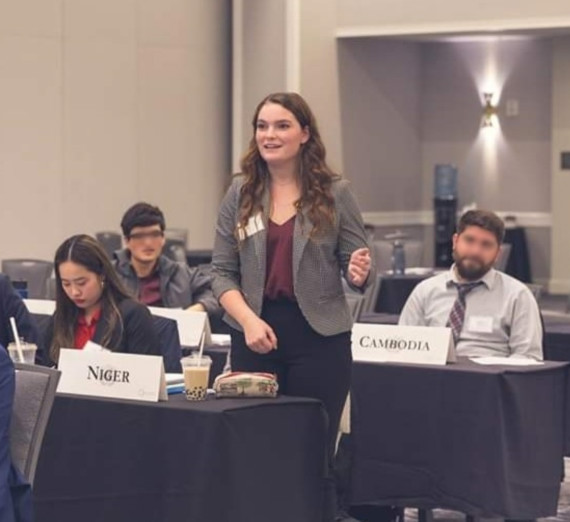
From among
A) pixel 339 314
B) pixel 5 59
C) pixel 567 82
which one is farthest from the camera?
pixel 567 82

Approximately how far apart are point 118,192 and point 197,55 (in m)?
1.68

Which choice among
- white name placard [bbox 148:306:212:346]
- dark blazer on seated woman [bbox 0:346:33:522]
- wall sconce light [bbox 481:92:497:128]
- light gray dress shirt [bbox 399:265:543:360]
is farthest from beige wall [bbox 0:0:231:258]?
dark blazer on seated woman [bbox 0:346:33:522]

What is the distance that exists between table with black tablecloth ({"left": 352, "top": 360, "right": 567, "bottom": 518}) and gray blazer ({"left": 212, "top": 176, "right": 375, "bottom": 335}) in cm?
90

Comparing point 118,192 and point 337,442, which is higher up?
point 118,192

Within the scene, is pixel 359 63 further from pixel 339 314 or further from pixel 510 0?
pixel 339 314

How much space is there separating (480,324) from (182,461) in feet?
7.18

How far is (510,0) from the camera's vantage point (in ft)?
50.3

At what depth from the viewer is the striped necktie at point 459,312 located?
251 inches

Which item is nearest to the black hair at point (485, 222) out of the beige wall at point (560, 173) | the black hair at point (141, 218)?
the black hair at point (141, 218)

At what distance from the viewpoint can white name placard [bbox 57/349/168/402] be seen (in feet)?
15.0

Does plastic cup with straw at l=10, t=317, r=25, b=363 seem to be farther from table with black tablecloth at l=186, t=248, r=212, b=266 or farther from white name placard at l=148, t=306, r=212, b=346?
table with black tablecloth at l=186, t=248, r=212, b=266

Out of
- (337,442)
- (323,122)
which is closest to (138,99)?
(323,122)

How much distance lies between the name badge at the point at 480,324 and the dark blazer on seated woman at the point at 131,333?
150 cm

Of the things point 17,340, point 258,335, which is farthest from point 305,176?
point 17,340
